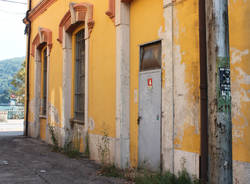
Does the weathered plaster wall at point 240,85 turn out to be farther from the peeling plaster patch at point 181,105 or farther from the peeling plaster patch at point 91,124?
the peeling plaster patch at point 91,124

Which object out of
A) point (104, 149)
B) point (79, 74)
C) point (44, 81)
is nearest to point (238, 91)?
point (104, 149)

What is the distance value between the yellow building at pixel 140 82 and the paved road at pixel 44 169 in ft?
2.05

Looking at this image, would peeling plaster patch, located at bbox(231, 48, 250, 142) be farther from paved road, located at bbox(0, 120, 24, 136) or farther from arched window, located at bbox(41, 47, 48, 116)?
paved road, located at bbox(0, 120, 24, 136)

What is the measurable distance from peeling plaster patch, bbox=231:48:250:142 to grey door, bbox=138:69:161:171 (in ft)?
5.95

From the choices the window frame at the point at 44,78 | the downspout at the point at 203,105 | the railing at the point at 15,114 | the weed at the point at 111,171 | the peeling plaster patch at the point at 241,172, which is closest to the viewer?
the peeling plaster patch at the point at 241,172

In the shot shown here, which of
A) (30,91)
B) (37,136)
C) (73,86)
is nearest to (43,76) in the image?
(30,91)

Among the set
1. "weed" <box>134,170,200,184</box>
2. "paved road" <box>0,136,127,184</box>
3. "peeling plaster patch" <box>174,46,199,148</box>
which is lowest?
"paved road" <box>0,136,127,184</box>

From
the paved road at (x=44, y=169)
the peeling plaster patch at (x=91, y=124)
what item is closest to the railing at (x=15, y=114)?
the paved road at (x=44, y=169)

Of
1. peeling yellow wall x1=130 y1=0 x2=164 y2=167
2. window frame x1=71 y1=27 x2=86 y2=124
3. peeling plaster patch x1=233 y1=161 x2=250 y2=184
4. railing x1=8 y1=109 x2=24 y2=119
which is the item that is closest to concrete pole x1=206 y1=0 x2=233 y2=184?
peeling plaster patch x1=233 y1=161 x2=250 y2=184

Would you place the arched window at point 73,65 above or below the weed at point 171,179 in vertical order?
above

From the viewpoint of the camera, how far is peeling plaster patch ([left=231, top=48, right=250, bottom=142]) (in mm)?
3896

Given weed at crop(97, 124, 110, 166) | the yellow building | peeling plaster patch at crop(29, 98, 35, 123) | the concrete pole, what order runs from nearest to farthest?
the concrete pole → the yellow building → weed at crop(97, 124, 110, 166) → peeling plaster patch at crop(29, 98, 35, 123)

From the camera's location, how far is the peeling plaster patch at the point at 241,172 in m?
3.78

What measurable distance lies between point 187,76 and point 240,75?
1027 mm
